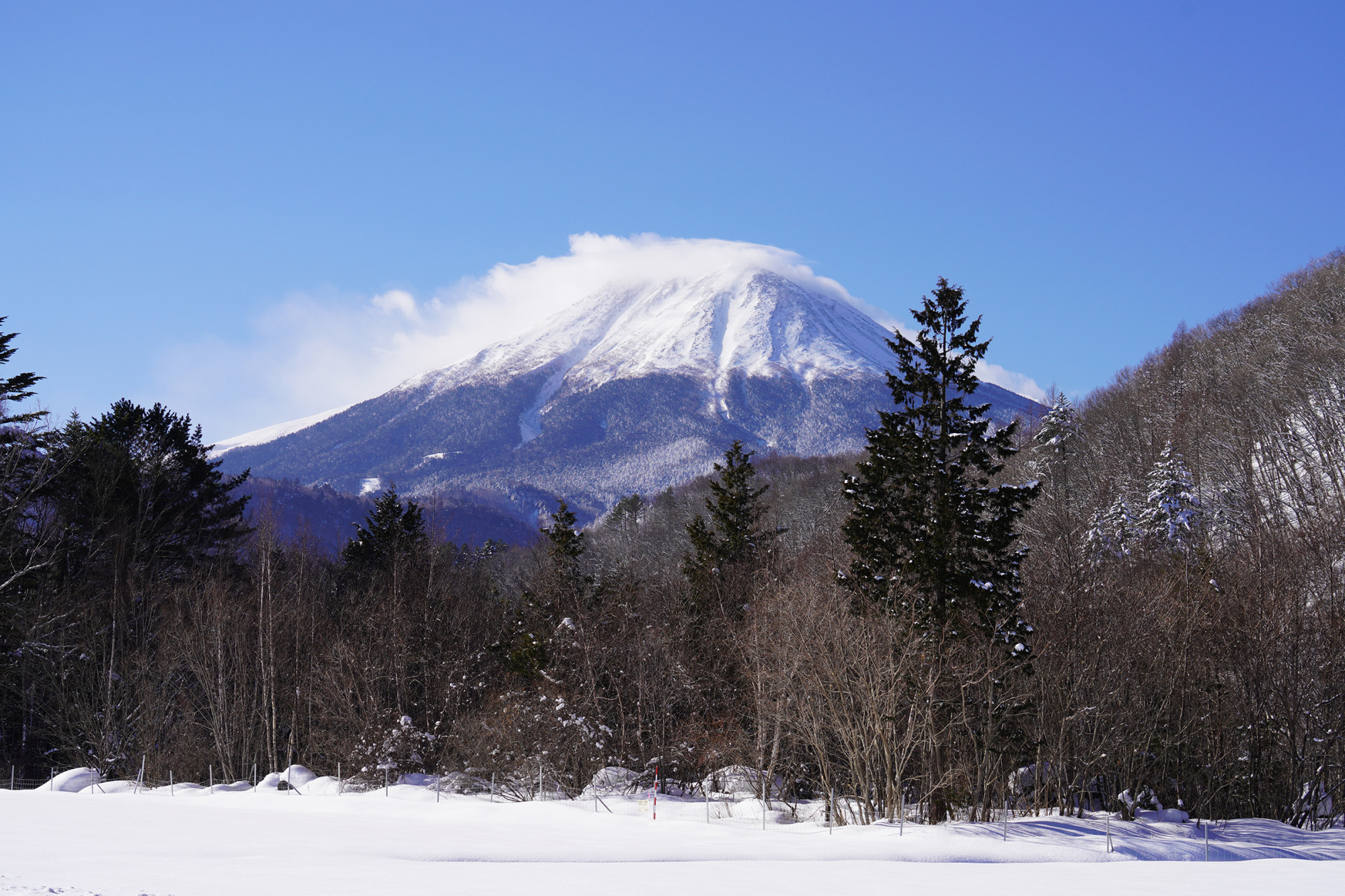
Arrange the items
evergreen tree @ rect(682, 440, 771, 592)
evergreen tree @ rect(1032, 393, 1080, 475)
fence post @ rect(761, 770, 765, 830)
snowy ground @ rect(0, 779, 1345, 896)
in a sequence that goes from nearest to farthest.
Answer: snowy ground @ rect(0, 779, 1345, 896)
fence post @ rect(761, 770, 765, 830)
evergreen tree @ rect(682, 440, 771, 592)
evergreen tree @ rect(1032, 393, 1080, 475)

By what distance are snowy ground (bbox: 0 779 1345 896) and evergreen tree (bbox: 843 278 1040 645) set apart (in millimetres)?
4747

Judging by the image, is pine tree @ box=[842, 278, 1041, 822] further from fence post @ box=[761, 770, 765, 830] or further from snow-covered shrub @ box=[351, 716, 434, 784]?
snow-covered shrub @ box=[351, 716, 434, 784]

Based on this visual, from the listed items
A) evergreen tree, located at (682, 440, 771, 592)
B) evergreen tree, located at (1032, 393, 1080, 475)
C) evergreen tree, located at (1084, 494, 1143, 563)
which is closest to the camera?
evergreen tree, located at (1084, 494, 1143, 563)

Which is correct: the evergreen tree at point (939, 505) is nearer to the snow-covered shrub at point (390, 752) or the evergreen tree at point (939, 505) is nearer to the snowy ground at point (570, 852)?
the snowy ground at point (570, 852)

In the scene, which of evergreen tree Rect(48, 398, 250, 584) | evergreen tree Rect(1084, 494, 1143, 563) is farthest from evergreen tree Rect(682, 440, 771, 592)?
evergreen tree Rect(48, 398, 250, 584)

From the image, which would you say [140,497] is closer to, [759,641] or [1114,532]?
[759,641]

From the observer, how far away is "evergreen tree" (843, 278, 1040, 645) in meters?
21.8

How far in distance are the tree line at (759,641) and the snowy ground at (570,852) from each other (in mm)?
2462

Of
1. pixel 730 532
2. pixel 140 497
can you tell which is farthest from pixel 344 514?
pixel 730 532

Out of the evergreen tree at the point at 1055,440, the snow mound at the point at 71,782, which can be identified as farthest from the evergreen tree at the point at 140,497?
the evergreen tree at the point at 1055,440

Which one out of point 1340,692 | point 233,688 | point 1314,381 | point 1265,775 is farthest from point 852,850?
point 1314,381

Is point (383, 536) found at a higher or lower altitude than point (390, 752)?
higher

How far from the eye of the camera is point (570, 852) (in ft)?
53.3

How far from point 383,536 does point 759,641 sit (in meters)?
25.1
